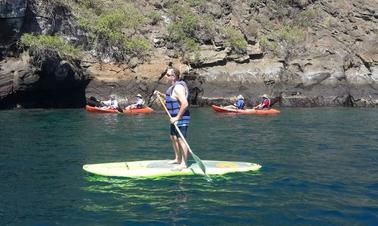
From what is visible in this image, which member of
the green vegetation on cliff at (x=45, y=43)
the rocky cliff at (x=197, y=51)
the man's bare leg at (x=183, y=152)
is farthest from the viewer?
the rocky cliff at (x=197, y=51)

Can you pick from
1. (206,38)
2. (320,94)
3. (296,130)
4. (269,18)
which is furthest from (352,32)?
(296,130)

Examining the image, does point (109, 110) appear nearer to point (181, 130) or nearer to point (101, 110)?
point (101, 110)

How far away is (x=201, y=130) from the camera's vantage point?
20000mm

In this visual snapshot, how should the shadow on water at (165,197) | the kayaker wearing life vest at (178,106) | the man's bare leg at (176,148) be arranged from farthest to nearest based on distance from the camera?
the man's bare leg at (176,148)
the kayaker wearing life vest at (178,106)
the shadow on water at (165,197)

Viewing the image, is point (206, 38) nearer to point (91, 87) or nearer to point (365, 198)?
point (91, 87)

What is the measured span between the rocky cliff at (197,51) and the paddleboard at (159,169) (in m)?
19.6

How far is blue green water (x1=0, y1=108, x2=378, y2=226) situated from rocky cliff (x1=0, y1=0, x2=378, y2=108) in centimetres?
1246

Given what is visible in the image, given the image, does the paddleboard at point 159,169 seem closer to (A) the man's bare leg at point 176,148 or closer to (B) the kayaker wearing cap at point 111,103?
(A) the man's bare leg at point 176,148

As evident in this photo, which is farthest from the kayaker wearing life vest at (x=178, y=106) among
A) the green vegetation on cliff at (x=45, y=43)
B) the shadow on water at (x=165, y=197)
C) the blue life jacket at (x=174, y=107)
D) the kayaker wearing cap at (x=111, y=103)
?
the green vegetation on cliff at (x=45, y=43)

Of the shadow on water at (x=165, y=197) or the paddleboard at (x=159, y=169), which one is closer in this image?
the shadow on water at (x=165, y=197)

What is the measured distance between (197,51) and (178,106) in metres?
26.1

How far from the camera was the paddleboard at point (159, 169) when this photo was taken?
1052 centimetres

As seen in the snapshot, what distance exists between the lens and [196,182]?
33.1ft

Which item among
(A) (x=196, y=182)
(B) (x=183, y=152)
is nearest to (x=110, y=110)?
(B) (x=183, y=152)
